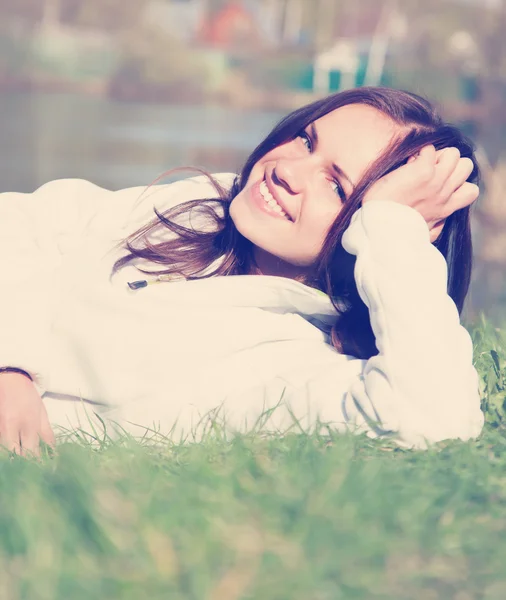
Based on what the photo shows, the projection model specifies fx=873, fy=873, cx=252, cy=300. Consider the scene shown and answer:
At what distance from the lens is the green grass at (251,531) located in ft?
4.44

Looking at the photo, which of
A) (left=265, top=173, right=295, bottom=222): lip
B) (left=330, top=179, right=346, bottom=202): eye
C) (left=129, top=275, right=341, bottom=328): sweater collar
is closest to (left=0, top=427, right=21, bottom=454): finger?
(left=129, top=275, right=341, bottom=328): sweater collar

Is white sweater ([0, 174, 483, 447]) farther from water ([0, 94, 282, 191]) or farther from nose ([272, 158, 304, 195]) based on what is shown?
water ([0, 94, 282, 191])

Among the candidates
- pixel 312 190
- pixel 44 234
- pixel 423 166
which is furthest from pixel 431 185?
pixel 44 234

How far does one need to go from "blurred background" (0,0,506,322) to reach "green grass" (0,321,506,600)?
23.4 ft

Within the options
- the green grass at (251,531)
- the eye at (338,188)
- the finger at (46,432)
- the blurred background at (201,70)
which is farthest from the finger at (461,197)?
the blurred background at (201,70)

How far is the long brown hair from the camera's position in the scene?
248 centimetres

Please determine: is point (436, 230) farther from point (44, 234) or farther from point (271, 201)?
point (44, 234)

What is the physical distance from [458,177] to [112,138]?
7.77 metres

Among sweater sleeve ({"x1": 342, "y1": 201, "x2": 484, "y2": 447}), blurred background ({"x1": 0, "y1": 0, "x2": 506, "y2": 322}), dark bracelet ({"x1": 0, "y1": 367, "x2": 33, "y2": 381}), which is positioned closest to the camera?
sweater sleeve ({"x1": 342, "y1": 201, "x2": 484, "y2": 447})

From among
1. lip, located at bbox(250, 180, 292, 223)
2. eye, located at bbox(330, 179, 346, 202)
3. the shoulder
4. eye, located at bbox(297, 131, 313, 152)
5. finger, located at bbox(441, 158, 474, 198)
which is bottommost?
the shoulder

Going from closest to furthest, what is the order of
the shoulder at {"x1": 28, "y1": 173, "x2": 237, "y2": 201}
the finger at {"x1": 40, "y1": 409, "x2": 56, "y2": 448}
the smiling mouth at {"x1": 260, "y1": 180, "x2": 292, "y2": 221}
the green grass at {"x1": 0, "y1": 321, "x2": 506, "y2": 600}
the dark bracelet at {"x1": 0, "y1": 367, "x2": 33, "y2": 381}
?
the green grass at {"x1": 0, "y1": 321, "x2": 506, "y2": 600} → the finger at {"x1": 40, "y1": 409, "x2": 56, "y2": 448} → the dark bracelet at {"x1": 0, "y1": 367, "x2": 33, "y2": 381} → the smiling mouth at {"x1": 260, "y1": 180, "x2": 292, "y2": 221} → the shoulder at {"x1": 28, "y1": 173, "x2": 237, "y2": 201}

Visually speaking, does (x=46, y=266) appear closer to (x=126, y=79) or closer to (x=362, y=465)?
(x=362, y=465)

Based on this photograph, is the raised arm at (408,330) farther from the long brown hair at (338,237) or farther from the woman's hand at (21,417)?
the woman's hand at (21,417)

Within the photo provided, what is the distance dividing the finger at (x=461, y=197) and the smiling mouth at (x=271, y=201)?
47cm
